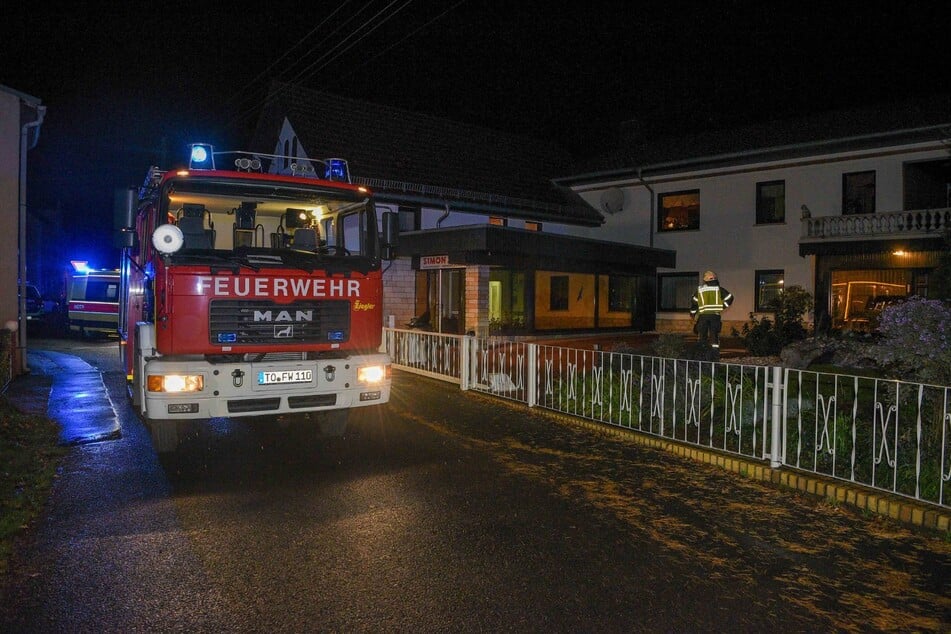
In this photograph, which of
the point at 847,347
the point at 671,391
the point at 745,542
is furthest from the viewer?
the point at 847,347

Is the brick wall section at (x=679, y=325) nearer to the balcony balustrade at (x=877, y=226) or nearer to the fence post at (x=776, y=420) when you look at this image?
the balcony balustrade at (x=877, y=226)

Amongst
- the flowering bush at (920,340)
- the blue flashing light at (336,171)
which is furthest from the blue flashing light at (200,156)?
the flowering bush at (920,340)

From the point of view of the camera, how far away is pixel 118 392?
12.5 m

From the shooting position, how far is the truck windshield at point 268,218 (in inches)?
290

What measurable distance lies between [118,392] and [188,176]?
22.0 ft

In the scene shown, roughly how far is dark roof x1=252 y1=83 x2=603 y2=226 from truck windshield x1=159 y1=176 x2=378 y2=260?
15372mm

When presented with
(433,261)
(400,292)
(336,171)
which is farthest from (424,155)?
(336,171)

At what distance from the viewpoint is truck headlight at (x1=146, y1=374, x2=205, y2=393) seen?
6910 millimetres

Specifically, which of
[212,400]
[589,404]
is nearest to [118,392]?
[212,400]

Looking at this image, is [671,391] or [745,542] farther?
[671,391]

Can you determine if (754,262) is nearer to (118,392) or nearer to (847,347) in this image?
(847,347)

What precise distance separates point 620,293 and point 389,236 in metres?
17.3

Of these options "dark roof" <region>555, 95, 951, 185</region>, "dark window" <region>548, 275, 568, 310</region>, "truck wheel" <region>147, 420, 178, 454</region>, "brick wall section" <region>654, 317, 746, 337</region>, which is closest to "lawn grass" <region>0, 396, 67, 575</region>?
"truck wheel" <region>147, 420, 178, 454</region>

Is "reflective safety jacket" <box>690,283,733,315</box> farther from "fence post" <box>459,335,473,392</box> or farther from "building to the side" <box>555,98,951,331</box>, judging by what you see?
"building to the side" <box>555,98,951,331</box>
